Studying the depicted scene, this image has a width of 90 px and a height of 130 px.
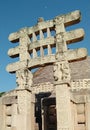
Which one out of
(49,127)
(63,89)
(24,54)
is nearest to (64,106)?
(63,89)

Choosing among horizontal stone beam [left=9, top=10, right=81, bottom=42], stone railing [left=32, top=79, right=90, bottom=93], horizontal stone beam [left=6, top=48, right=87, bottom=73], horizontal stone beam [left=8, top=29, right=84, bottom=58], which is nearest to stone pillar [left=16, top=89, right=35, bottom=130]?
horizontal stone beam [left=6, top=48, right=87, bottom=73]

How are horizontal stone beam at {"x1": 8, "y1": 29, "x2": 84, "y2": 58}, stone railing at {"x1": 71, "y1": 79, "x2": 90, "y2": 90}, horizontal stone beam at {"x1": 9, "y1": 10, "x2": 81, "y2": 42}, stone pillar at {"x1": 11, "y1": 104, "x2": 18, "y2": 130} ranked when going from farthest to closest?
stone railing at {"x1": 71, "y1": 79, "x2": 90, "y2": 90}
stone pillar at {"x1": 11, "y1": 104, "x2": 18, "y2": 130}
horizontal stone beam at {"x1": 9, "y1": 10, "x2": 81, "y2": 42}
horizontal stone beam at {"x1": 8, "y1": 29, "x2": 84, "y2": 58}

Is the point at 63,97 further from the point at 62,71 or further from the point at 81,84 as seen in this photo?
the point at 81,84

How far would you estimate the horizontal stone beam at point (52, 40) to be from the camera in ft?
32.8

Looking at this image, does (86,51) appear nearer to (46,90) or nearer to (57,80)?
(57,80)

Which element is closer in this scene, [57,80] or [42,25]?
[57,80]

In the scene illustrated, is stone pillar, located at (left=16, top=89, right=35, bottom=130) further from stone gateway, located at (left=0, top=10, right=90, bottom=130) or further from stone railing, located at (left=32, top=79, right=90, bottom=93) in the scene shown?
stone railing, located at (left=32, top=79, right=90, bottom=93)

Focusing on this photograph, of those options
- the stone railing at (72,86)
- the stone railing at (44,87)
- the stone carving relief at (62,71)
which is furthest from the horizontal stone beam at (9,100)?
the stone railing at (44,87)

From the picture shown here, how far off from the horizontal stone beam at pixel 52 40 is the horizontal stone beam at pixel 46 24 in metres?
0.47

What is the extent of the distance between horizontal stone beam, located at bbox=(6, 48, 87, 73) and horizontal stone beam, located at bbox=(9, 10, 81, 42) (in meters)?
1.25

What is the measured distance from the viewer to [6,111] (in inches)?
461

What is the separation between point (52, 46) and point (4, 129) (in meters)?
4.24

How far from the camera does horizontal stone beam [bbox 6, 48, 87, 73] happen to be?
984 centimetres

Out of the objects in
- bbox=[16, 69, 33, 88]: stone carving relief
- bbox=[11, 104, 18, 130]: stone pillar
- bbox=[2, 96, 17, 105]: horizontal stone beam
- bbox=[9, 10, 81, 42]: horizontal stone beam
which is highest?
bbox=[9, 10, 81, 42]: horizontal stone beam
